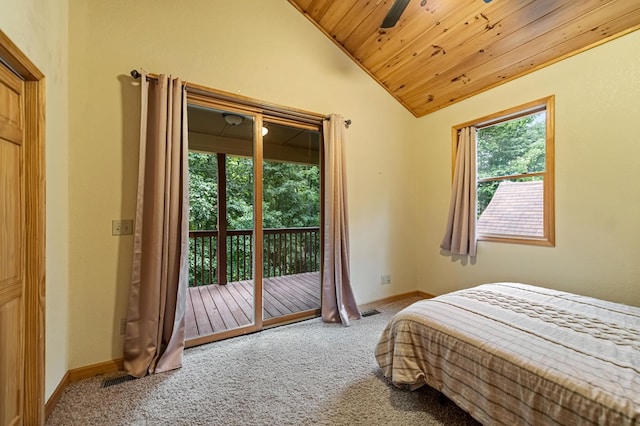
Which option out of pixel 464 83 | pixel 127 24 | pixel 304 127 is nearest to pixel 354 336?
pixel 304 127

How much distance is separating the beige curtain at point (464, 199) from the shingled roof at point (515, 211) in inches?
7.4

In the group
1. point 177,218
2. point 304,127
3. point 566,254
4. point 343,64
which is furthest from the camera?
point 343,64

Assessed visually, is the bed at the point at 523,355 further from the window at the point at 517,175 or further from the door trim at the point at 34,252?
the door trim at the point at 34,252

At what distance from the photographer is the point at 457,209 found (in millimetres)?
3061

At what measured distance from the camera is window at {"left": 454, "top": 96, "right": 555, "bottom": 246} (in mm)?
2457

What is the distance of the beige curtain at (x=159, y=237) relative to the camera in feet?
6.24

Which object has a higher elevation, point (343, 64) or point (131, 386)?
point (343, 64)

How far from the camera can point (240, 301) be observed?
3242 millimetres

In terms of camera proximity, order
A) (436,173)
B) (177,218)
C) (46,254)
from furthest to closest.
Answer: (436,173)
(177,218)
(46,254)

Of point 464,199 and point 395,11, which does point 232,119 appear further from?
point 464,199

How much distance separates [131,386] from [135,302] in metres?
0.55

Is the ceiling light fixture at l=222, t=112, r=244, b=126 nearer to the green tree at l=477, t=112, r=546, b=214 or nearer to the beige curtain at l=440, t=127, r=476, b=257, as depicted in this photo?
the beige curtain at l=440, t=127, r=476, b=257

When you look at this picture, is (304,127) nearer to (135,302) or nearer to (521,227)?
(135,302)

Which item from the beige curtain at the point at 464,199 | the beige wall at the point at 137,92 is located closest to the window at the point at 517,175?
the beige curtain at the point at 464,199
